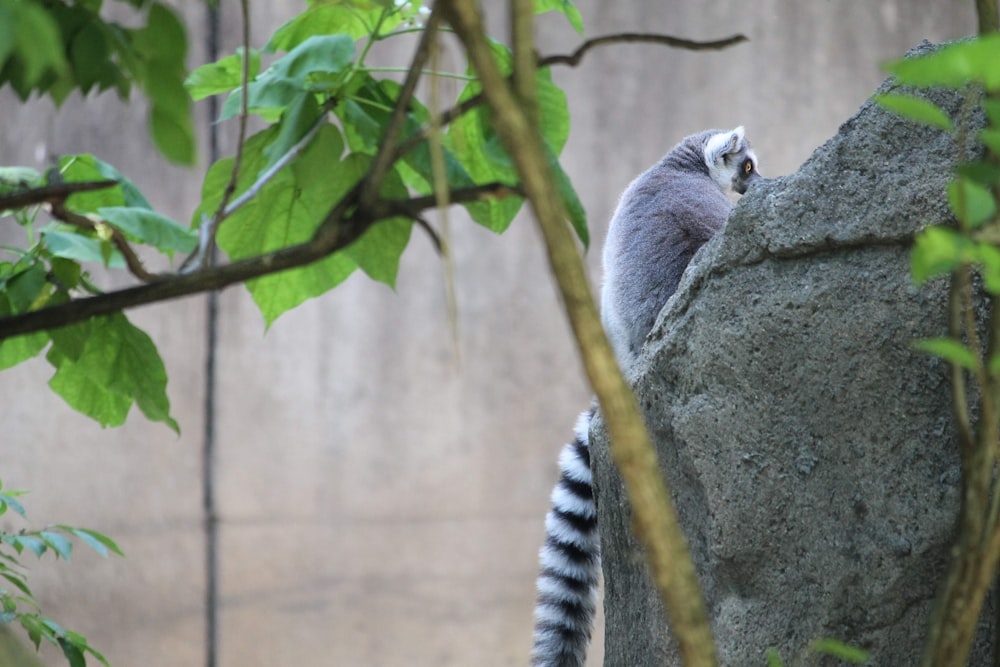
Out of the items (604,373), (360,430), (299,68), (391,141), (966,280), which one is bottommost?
(604,373)

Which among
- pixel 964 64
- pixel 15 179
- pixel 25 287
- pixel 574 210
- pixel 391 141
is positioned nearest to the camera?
pixel 964 64

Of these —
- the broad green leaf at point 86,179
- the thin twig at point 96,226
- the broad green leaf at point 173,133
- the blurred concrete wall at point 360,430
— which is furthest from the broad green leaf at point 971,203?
the blurred concrete wall at point 360,430

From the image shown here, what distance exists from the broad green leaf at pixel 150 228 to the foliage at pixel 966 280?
0.83 metres

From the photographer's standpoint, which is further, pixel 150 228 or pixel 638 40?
pixel 150 228

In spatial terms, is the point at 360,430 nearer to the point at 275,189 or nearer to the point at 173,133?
the point at 275,189

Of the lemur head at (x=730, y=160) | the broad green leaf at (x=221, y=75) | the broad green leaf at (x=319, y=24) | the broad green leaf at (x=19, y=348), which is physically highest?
the lemur head at (x=730, y=160)

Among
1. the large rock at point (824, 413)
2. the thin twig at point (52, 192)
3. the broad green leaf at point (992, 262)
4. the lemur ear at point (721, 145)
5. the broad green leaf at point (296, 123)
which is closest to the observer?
the broad green leaf at point (992, 262)

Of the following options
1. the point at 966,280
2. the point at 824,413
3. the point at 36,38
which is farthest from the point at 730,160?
the point at 36,38

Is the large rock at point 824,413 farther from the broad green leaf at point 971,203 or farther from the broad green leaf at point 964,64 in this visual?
the broad green leaf at point 964,64

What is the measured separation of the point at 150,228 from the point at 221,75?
430 mm

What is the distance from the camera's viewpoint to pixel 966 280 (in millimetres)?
995

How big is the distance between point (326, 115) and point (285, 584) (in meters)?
4.33

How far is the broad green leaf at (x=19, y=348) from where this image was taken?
1.57m

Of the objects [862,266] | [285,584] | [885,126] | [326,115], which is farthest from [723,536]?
[285,584]
